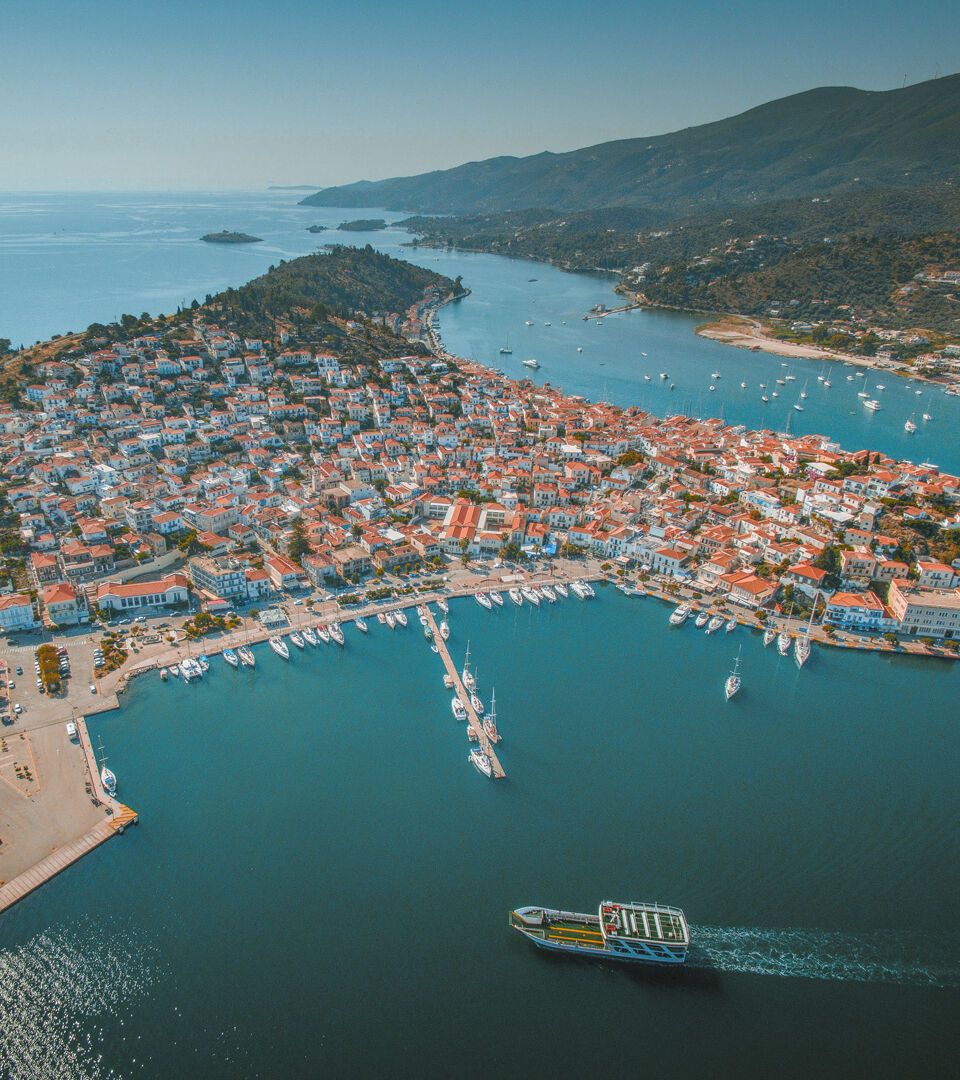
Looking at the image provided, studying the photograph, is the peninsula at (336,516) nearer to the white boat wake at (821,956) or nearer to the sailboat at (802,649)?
the sailboat at (802,649)

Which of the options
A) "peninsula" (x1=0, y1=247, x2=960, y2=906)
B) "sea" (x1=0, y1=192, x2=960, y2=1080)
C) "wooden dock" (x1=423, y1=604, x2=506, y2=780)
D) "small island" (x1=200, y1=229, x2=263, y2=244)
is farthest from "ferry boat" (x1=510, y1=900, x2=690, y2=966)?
"small island" (x1=200, y1=229, x2=263, y2=244)

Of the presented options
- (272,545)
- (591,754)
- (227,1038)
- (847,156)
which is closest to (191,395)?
(272,545)

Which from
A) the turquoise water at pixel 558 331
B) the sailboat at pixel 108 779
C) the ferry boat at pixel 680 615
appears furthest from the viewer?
the turquoise water at pixel 558 331

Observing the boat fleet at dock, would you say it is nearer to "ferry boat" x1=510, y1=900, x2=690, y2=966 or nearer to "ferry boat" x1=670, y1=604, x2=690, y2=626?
"ferry boat" x1=670, y1=604, x2=690, y2=626

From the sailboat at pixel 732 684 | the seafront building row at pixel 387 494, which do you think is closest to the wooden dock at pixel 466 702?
the seafront building row at pixel 387 494

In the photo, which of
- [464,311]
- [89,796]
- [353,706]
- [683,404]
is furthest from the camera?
[464,311]

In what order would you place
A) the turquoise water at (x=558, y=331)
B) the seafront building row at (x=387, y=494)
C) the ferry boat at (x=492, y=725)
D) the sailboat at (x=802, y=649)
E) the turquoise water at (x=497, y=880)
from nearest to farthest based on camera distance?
the turquoise water at (x=497, y=880), the ferry boat at (x=492, y=725), the sailboat at (x=802, y=649), the seafront building row at (x=387, y=494), the turquoise water at (x=558, y=331)

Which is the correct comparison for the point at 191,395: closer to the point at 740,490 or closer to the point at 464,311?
the point at 740,490
